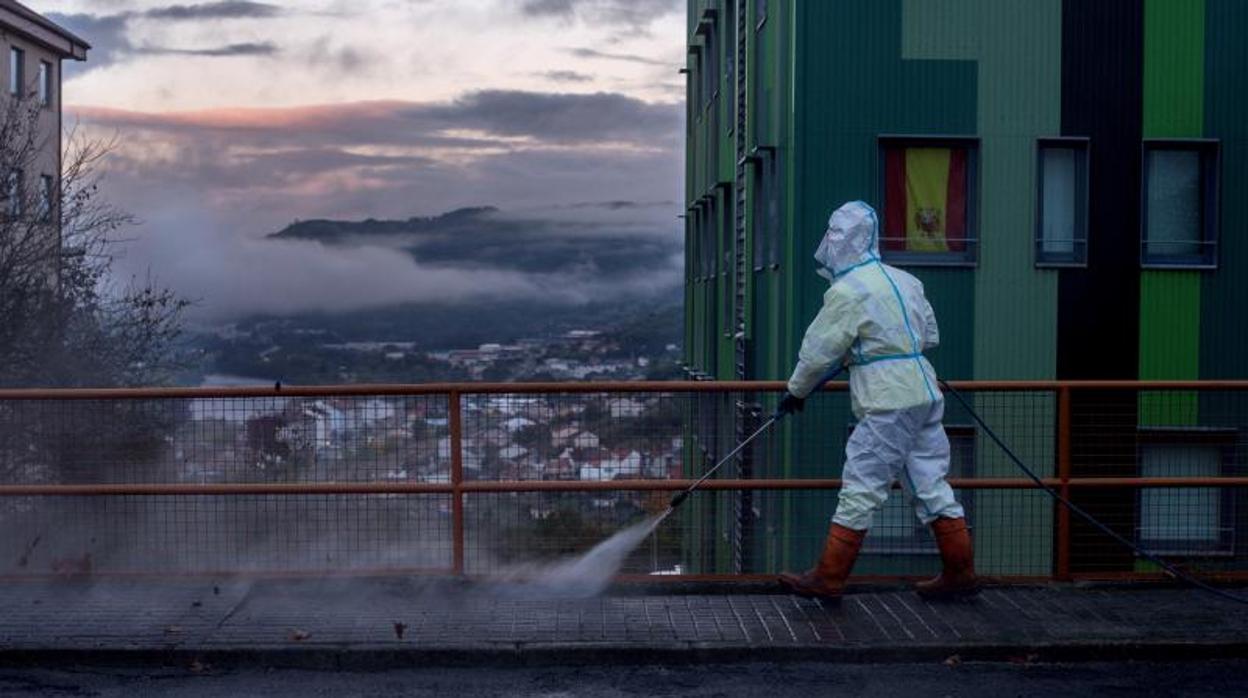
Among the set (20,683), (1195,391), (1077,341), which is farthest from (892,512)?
(1077,341)

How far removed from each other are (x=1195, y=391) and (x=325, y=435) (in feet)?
16.6

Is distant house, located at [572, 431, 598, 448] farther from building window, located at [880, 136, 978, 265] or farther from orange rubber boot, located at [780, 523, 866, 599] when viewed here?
building window, located at [880, 136, 978, 265]

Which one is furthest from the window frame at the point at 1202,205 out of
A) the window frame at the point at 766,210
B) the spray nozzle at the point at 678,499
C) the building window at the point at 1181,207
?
the spray nozzle at the point at 678,499

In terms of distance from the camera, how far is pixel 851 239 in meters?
8.91

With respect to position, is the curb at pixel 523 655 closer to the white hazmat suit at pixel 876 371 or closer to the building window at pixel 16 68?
the white hazmat suit at pixel 876 371

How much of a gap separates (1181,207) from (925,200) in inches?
118

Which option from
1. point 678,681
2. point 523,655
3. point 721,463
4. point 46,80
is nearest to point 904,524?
point 721,463

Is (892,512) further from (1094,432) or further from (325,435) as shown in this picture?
(325,435)

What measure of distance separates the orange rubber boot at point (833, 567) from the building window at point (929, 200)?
10.5m

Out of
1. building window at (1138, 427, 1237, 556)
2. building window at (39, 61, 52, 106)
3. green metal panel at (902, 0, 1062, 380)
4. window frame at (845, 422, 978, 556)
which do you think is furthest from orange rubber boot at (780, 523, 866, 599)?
building window at (39, 61, 52, 106)

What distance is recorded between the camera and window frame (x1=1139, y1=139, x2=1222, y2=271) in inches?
764

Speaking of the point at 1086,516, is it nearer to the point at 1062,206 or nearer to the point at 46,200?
the point at 1062,206

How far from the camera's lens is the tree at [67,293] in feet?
75.6

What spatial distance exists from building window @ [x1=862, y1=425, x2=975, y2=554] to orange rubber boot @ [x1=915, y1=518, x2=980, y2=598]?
1148 mm
